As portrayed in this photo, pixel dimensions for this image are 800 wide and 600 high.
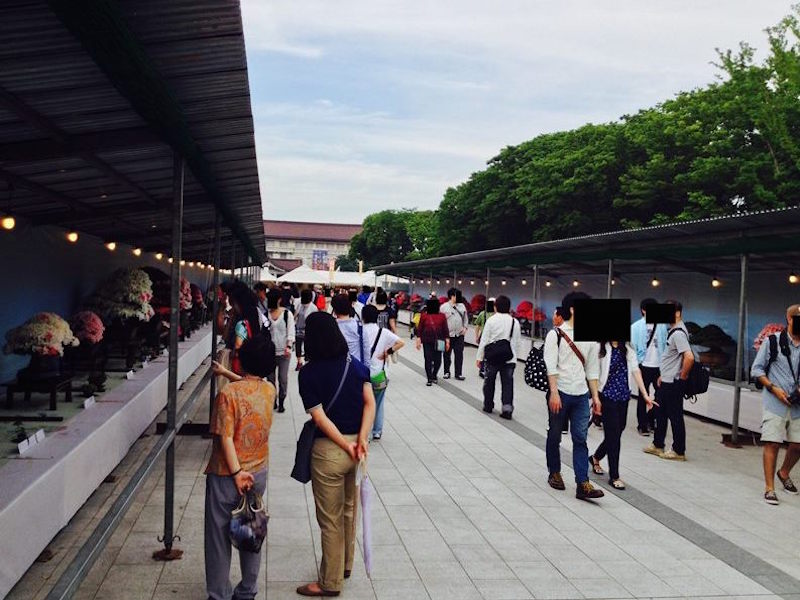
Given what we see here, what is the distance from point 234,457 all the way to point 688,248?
30.0ft

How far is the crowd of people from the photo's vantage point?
4219 mm

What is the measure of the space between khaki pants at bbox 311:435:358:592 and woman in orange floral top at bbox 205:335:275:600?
40 cm

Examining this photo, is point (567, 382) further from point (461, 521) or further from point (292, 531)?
point (292, 531)

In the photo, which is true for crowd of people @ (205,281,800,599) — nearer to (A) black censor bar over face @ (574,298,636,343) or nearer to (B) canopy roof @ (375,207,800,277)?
(A) black censor bar over face @ (574,298,636,343)

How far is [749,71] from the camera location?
31.2 metres

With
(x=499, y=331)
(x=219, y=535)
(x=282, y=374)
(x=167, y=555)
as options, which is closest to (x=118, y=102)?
(x=219, y=535)

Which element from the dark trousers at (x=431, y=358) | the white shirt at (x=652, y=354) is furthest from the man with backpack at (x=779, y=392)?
the dark trousers at (x=431, y=358)

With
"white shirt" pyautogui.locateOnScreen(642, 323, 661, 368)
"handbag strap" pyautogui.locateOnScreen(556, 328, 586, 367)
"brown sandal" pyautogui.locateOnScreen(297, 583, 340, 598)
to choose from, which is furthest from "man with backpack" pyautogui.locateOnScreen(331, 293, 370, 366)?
"white shirt" pyautogui.locateOnScreen(642, 323, 661, 368)

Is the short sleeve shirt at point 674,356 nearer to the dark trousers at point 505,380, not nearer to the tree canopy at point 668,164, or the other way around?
the dark trousers at point 505,380

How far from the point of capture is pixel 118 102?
477cm

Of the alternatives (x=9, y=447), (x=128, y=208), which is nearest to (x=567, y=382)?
(x=9, y=447)

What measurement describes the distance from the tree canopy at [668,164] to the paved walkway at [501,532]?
22.6 metres

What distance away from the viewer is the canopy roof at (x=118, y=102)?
3.36 m

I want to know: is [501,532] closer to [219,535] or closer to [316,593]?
[316,593]
